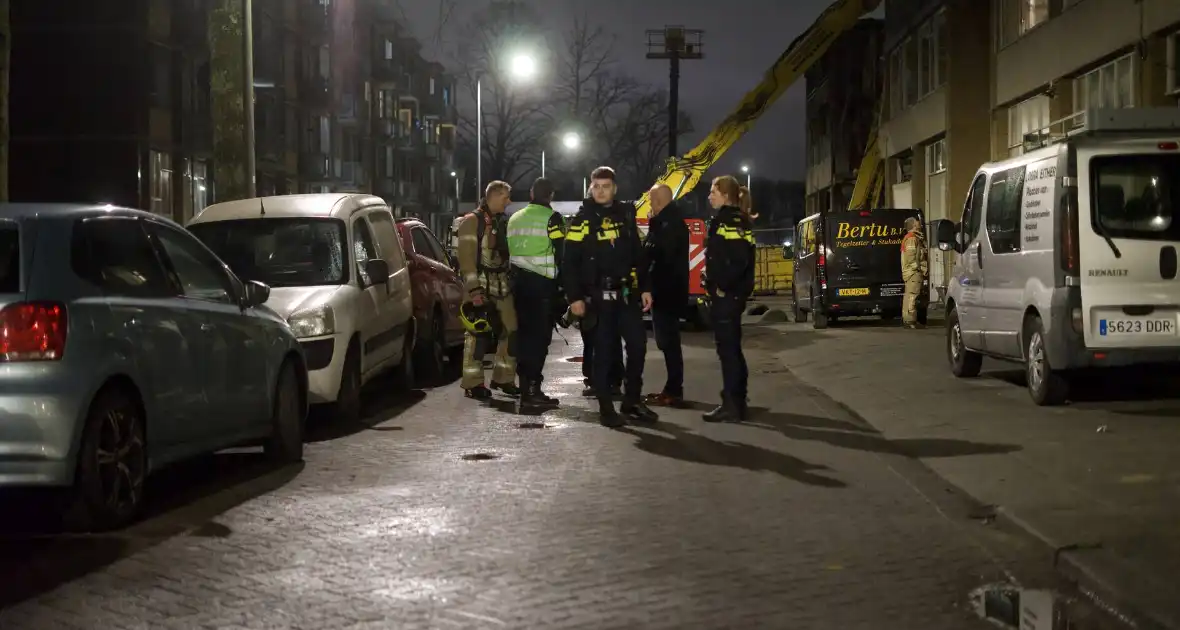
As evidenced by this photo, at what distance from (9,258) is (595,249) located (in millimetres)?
4926

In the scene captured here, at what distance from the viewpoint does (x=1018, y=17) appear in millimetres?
26438

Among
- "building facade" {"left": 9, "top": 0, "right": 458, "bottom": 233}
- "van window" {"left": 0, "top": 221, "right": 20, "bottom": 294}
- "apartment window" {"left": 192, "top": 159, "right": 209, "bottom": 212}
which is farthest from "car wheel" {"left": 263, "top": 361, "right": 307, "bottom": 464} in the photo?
"apartment window" {"left": 192, "top": 159, "right": 209, "bottom": 212}

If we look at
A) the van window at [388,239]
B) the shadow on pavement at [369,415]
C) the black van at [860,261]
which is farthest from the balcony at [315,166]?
the van window at [388,239]

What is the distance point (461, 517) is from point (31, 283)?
237 cm

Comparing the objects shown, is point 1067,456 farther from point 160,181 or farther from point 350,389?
point 160,181

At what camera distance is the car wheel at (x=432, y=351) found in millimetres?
14430

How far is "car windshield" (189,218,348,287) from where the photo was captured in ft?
37.8

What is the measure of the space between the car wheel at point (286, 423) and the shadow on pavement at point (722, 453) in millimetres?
2323

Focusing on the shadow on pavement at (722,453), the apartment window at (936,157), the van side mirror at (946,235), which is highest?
the apartment window at (936,157)

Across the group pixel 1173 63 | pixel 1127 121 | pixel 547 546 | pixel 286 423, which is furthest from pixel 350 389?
pixel 1173 63

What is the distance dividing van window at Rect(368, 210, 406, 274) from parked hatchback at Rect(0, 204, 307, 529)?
14.1 ft

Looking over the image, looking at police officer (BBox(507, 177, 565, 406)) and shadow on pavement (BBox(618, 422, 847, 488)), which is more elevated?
police officer (BBox(507, 177, 565, 406))

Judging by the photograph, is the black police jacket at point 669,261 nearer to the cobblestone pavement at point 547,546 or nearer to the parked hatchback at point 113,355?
the cobblestone pavement at point 547,546

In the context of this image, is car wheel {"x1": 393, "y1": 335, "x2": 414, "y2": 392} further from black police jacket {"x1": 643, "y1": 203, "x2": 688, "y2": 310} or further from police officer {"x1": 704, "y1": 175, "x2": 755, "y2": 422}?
police officer {"x1": 704, "y1": 175, "x2": 755, "y2": 422}
